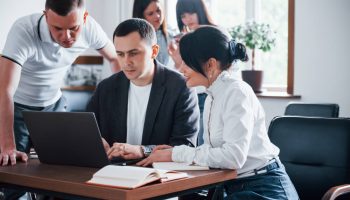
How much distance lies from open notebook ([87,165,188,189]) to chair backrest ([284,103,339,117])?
5.23ft

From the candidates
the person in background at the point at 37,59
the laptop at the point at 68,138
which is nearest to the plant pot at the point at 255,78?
the person in background at the point at 37,59

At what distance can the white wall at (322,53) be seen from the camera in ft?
13.7

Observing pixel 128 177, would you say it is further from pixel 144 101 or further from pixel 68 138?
pixel 144 101

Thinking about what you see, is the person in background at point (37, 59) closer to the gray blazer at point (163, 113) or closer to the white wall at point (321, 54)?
the gray blazer at point (163, 113)

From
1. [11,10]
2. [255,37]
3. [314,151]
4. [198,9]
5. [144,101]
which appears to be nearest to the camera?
[314,151]

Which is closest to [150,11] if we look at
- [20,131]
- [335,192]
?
[20,131]

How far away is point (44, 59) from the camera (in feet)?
8.42

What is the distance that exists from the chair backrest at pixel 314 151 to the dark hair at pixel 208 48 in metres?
0.47

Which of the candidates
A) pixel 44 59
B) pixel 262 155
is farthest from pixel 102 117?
pixel 262 155

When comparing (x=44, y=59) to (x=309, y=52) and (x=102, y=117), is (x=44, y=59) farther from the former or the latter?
(x=309, y=52)

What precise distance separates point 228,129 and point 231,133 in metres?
0.02

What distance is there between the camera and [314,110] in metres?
3.04

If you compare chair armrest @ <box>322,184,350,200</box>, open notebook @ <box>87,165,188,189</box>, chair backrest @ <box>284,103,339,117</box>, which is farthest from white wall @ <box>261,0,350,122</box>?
open notebook @ <box>87,165,188,189</box>

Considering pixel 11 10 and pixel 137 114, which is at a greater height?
pixel 11 10
